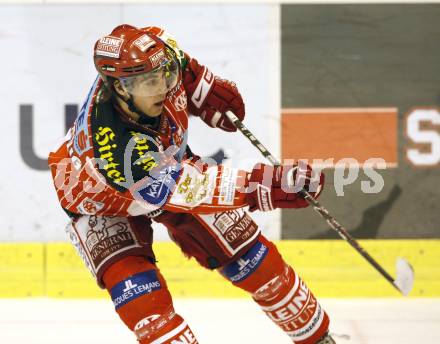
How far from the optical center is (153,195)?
9.07 ft

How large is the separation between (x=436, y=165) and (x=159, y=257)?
1476mm

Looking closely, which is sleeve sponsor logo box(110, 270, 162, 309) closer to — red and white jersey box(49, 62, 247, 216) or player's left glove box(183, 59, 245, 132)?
red and white jersey box(49, 62, 247, 216)

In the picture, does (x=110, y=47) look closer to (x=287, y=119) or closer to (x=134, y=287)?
(x=134, y=287)

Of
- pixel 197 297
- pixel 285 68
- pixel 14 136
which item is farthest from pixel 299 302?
pixel 14 136

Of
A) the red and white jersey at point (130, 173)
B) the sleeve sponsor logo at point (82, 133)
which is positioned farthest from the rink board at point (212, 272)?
the sleeve sponsor logo at point (82, 133)

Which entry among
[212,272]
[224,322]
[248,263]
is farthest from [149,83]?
[212,272]

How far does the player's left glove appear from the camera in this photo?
11.3ft

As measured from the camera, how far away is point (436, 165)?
4.66m

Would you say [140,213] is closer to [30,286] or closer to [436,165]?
[30,286]

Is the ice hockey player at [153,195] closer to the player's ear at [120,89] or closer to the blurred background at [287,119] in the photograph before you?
the player's ear at [120,89]

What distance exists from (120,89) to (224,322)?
1647mm

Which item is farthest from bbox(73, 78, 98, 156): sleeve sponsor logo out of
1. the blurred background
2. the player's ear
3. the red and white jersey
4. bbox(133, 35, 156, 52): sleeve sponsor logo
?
the blurred background

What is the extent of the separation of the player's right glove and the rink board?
1884 millimetres

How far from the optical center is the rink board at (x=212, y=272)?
15.1ft
